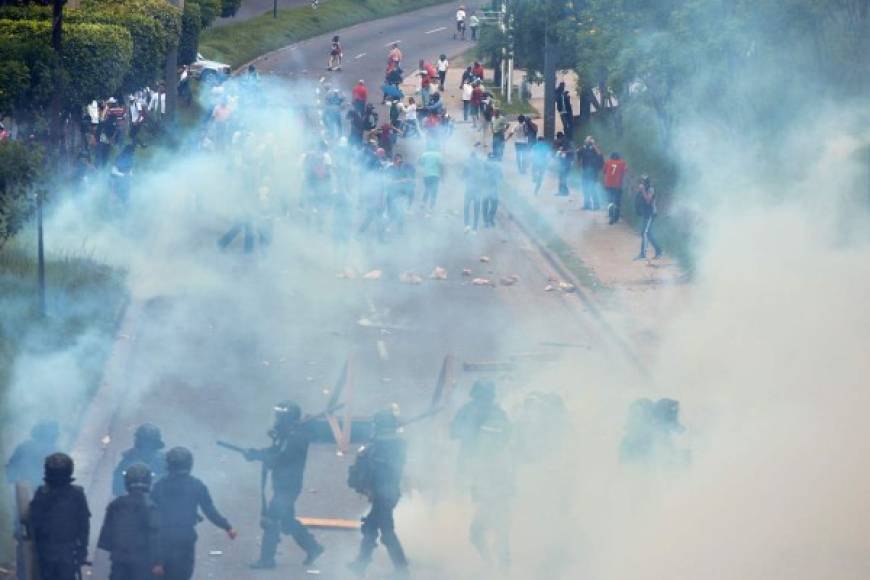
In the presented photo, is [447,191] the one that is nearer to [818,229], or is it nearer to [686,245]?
[686,245]

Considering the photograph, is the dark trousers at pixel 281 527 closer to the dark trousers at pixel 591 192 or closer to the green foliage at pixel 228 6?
the dark trousers at pixel 591 192

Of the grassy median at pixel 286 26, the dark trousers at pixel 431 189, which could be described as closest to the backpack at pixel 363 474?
the dark trousers at pixel 431 189

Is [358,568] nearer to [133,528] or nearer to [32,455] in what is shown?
[133,528]

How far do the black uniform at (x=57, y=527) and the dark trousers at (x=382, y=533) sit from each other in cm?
223

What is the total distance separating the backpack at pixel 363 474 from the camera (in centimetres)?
1125

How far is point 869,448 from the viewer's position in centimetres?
1173

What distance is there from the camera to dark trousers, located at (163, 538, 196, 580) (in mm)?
10109

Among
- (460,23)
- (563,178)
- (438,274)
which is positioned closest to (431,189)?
(563,178)

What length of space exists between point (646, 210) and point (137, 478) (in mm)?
14883

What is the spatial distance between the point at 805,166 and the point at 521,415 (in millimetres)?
4942

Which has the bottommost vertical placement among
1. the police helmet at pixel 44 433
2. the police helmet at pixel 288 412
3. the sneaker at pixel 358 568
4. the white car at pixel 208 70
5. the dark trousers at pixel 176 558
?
the sneaker at pixel 358 568

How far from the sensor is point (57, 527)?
972 centimetres

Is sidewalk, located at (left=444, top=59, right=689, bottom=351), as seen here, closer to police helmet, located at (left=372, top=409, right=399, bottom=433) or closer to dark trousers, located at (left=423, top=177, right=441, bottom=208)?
dark trousers, located at (left=423, top=177, right=441, bottom=208)

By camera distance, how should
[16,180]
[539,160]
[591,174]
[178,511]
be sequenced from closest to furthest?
[178,511] → [16,180] → [591,174] → [539,160]
